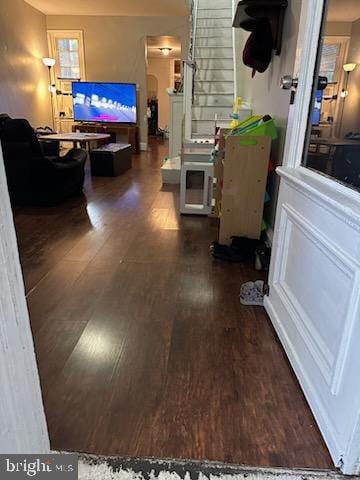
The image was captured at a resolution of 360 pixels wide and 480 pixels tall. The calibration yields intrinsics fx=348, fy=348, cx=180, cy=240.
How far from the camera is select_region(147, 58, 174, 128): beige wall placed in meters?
12.0

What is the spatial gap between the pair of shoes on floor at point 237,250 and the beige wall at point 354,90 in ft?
4.54

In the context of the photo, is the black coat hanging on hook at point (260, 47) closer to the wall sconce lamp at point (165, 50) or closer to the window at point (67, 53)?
the window at point (67, 53)

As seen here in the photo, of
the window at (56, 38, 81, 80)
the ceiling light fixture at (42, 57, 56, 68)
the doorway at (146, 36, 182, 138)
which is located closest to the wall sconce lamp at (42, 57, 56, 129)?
the ceiling light fixture at (42, 57, 56, 68)

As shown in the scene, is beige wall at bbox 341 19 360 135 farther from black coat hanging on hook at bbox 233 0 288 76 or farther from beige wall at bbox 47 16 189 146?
beige wall at bbox 47 16 189 146

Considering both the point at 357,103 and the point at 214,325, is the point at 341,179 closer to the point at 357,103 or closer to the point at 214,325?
the point at 357,103

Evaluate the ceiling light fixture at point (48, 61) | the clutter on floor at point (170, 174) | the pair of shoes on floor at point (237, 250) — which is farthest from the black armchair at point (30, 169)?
the ceiling light fixture at point (48, 61)

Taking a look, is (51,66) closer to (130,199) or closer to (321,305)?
(130,199)

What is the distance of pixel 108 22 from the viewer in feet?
25.7

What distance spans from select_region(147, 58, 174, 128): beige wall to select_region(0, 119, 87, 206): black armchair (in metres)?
8.85

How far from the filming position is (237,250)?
257cm

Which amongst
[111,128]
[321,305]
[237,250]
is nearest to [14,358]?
[321,305]

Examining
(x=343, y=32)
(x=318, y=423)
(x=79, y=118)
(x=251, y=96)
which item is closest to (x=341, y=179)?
(x=343, y=32)

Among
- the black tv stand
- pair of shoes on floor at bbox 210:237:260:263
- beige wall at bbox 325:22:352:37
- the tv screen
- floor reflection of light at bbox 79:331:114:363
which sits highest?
beige wall at bbox 325:22:352:37

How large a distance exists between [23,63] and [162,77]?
609cm
